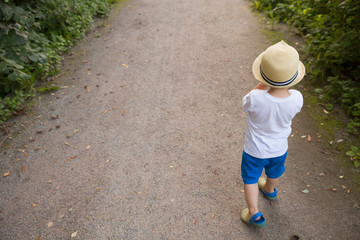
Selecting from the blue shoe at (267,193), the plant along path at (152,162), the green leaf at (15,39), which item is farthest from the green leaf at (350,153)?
the green leaf at (15,39)

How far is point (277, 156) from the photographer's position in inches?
94.0

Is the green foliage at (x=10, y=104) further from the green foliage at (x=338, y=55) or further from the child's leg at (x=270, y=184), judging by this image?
the green foliage at (x=338, y=55)

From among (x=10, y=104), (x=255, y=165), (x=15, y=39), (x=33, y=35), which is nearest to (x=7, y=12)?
(x=15, y=39)

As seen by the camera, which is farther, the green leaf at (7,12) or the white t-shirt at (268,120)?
the green leaf at (7,12)

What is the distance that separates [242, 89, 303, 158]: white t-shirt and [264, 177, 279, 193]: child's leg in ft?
1.57

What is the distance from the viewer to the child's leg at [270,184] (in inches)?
108

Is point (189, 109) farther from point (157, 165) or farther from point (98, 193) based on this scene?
point (98, 193)

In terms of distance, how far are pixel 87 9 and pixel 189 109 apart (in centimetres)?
456

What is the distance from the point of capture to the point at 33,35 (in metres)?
4.86

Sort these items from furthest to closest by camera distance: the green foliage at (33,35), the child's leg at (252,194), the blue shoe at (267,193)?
the green foliage at (33,35)
the blue shoe at (267,193)
the child's leg at (252,194)

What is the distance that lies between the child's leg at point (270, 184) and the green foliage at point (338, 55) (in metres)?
1.76

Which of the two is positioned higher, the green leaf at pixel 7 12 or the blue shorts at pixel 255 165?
the green leaf at pixel 7 12

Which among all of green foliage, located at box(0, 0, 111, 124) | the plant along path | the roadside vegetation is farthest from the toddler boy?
green foliage, located at box(0, 0, 111, 124)

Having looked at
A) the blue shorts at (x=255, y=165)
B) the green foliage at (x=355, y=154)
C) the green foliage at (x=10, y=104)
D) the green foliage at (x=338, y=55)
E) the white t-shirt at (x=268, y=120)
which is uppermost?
the white t-shirt at (x=268, y=120)
